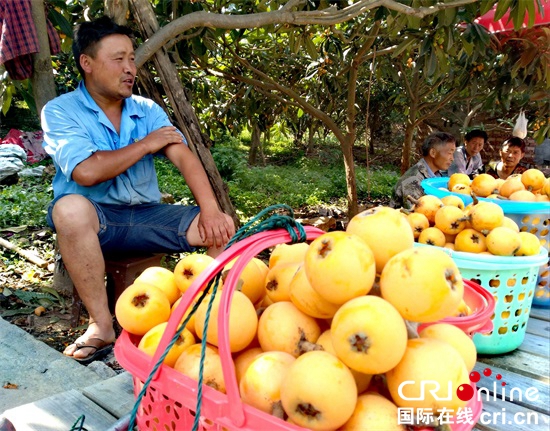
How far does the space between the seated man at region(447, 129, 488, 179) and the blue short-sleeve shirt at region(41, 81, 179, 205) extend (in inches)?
120

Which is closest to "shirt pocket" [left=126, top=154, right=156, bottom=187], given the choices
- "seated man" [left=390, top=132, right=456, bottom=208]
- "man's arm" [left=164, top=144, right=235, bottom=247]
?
"man's arm" [left=164, top=144, right=235, bottom=247]

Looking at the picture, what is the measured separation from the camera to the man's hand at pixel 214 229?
211 centimetres

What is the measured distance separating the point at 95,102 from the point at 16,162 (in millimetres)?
6001

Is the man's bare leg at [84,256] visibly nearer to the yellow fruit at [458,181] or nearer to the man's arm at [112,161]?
the man's arm at [112,161]

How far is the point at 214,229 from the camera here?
6.91 feet

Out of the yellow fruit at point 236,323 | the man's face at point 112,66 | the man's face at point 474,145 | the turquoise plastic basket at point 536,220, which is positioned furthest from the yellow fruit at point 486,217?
the man's face at point 474,145

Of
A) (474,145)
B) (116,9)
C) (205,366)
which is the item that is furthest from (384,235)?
(474,145)

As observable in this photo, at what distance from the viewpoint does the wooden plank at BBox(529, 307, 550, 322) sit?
7.05 feet

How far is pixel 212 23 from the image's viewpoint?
2332mm

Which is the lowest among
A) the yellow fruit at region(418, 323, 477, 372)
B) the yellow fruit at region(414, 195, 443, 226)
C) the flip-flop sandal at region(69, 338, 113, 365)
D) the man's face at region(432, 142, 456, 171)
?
the flip-flop sandal at region(69, 338, 113, 365)

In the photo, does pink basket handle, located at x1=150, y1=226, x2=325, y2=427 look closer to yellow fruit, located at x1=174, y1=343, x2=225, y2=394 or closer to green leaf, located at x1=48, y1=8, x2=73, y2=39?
yellow fruit, located at x1=174, y1=343, x2=225, y2=394

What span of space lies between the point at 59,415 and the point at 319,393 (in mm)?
952

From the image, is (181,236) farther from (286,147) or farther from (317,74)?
(286,147)

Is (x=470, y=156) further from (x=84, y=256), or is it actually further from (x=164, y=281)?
(x=164, y=281)
